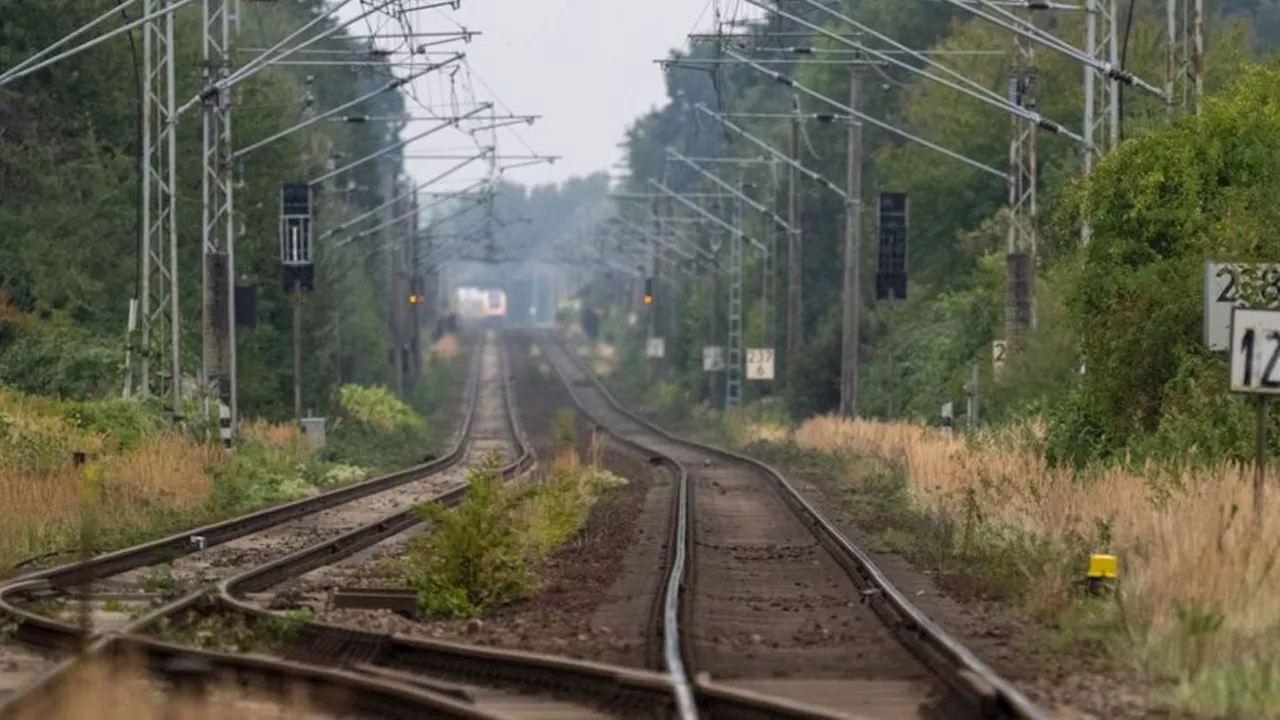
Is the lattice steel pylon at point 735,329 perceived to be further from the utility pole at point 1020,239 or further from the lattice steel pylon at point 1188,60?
the lattice steel pylon at point 1188,60

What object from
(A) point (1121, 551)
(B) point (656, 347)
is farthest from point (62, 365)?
(B) point (656, 347)

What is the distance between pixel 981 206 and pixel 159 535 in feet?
176

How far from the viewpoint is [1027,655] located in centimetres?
1728

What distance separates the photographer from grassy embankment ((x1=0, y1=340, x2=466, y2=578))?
2970cm

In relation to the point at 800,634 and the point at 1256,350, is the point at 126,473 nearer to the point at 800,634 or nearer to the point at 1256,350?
the point at 800,634

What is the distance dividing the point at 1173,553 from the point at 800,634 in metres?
2.85

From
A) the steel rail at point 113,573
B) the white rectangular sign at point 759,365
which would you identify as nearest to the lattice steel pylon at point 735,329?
the white rectangular sign at point 759,365

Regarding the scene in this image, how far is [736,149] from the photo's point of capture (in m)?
148

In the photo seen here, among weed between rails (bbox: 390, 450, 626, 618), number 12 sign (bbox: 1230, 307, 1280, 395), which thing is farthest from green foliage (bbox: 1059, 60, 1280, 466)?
weed between rails (bbox: 390, 450, 626, 618)

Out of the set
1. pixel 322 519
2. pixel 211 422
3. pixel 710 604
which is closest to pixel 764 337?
pixel 211 422

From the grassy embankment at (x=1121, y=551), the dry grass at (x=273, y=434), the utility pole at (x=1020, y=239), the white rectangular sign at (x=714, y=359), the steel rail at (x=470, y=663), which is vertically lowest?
the dry grass at (x=273, y=434)

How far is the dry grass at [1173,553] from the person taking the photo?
611 inches

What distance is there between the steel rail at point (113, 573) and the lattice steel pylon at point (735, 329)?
1607 inches

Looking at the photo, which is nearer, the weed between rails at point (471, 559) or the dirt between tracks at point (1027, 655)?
the dirt between tracks at point (1027, 655)
